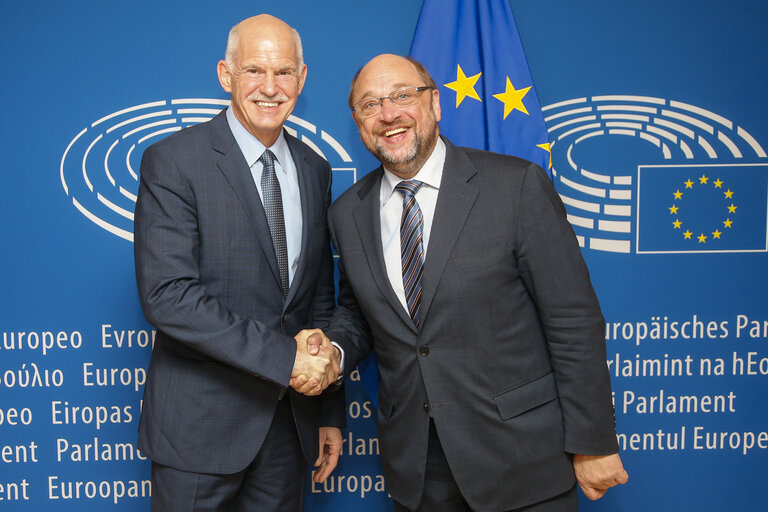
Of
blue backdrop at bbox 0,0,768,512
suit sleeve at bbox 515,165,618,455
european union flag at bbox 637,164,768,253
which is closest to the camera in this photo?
suit sleeve at bbox 515,165,618,455

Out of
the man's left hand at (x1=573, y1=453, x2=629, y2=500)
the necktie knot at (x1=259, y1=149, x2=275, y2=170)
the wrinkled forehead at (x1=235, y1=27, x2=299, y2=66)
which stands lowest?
the man's left hand at (x1=573, y1=453, x2=629, y2=500)

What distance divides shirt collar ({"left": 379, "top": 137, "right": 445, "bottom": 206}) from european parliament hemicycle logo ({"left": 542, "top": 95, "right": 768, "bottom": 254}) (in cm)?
86

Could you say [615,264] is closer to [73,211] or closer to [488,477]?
[488,477]

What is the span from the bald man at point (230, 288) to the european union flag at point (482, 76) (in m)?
0.66

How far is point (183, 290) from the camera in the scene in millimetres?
1613

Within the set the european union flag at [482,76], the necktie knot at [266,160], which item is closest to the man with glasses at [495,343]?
the necktie knot at [266,160]

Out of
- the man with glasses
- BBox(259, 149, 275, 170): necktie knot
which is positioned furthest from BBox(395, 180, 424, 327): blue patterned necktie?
BBox(259, 149, 275, 170): necktie knot

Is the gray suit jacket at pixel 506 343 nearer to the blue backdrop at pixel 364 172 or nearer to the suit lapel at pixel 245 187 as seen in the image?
the suit lapel at pixel 245 187

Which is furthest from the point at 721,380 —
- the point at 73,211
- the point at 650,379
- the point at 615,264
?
the point at 73,211

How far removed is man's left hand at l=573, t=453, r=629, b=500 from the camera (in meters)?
1.62

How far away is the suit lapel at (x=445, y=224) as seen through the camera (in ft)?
5.20

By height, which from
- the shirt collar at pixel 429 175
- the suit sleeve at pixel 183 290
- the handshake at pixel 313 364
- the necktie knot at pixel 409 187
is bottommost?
the handshake at pixel 313 364

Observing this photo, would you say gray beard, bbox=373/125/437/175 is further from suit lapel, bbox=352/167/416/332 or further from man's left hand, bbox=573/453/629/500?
man's left hand, bbox=573/453/629/500

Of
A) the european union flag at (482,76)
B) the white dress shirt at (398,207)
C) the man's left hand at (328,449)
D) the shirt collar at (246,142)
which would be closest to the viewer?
the white dress shirt at (398,207)
